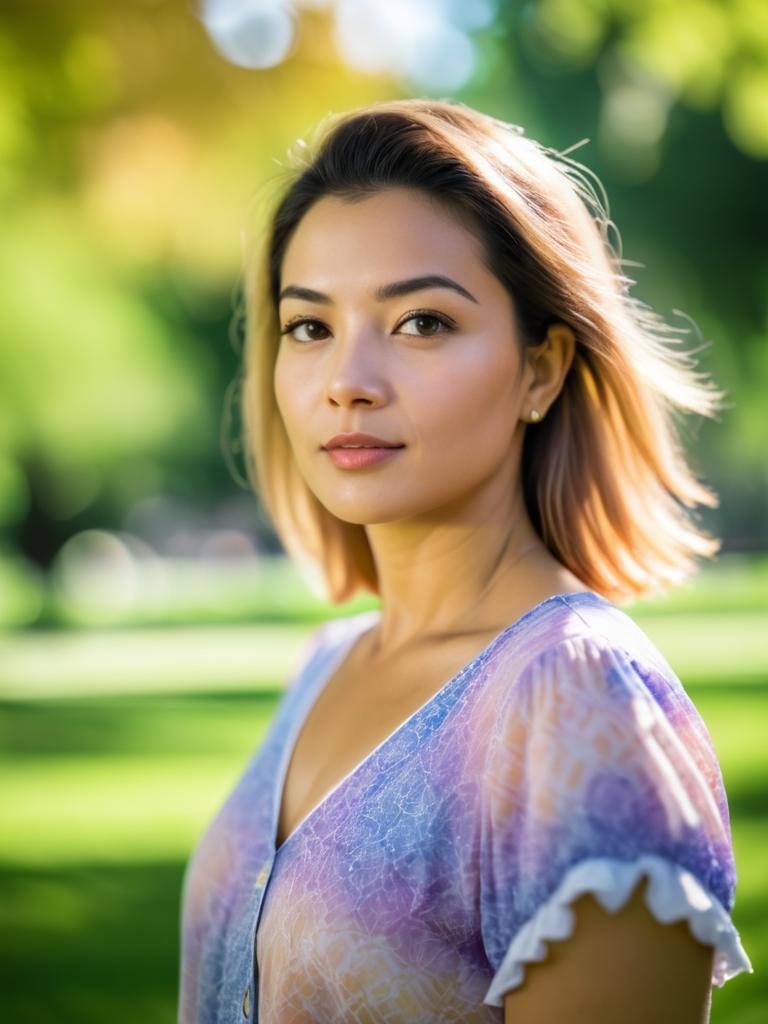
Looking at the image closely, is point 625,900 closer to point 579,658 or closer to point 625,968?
point 625,968

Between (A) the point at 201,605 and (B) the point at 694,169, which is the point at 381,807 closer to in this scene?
(B) the point at 694,169

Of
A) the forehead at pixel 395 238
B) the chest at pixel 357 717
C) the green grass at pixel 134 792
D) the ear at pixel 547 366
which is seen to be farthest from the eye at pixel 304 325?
the green grass at pixel 134 792

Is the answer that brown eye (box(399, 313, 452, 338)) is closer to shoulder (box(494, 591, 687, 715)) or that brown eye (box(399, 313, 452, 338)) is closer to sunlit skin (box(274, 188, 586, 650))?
sunlit skin (box(274, 188, 586, 650))

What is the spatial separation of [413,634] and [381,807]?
0.58 meters

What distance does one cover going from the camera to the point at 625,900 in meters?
1.68

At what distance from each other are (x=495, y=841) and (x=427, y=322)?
958mm

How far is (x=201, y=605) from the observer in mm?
27109

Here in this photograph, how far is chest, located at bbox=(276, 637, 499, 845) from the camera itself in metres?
2.28

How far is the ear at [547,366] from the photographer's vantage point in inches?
96.3

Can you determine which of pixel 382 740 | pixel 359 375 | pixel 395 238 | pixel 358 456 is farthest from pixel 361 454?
pixel 382 740

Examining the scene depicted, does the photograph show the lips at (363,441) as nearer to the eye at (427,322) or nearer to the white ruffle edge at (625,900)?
the eye at (427,322)

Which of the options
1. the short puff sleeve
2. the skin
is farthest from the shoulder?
the skin

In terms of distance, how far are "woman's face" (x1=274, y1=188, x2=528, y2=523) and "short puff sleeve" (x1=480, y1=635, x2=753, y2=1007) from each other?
1.78ft

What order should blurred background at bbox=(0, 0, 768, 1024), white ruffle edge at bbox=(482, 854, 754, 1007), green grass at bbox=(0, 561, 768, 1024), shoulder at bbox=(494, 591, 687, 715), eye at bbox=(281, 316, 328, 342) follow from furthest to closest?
blurred background at bbox=(0, 0, 768, 1024), green grass at bbox=(0, 561, 768, 1024), eye at bbox=(281, 316, 328, 342), shoulder at bbox=(494, 591, 687, 715), white ruffle edge at bbox=(482, 854, 754, 1007)
